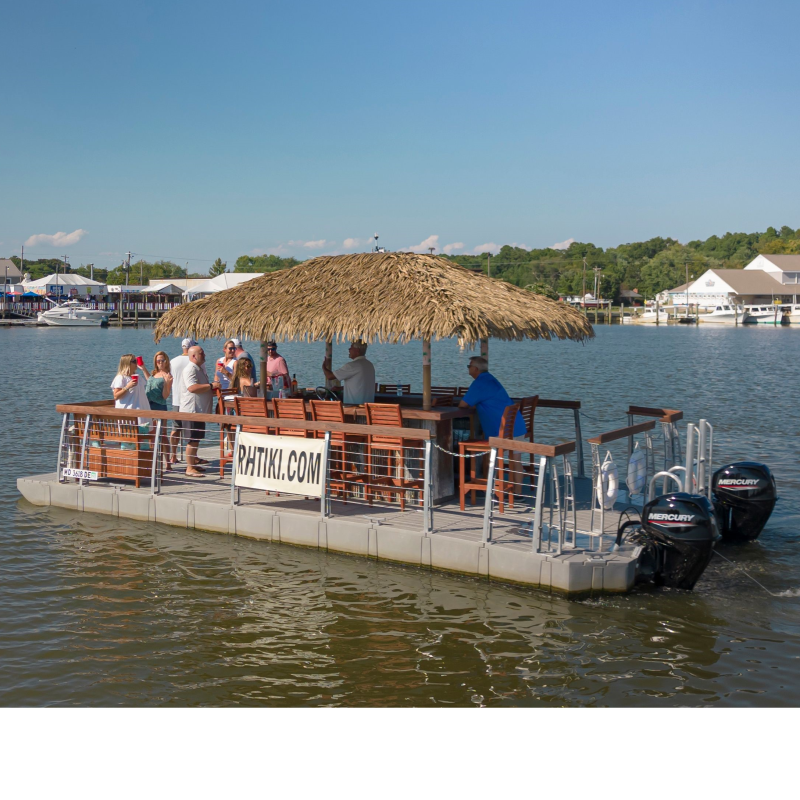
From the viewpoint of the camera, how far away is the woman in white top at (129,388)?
12.0 metres

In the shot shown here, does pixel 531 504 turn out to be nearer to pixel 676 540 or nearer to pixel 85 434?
pixel 676 540

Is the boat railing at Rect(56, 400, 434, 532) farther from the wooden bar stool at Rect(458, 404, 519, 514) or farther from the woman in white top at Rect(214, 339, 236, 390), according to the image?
the woman in white top at Rect(214, 339, 236, 390)

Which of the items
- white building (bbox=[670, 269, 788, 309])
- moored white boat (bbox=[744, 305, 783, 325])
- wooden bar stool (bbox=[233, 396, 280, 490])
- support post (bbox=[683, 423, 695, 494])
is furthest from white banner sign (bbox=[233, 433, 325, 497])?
white building (bbox=[670, 269, 788, 309])

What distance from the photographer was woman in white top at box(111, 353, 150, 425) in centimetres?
1198

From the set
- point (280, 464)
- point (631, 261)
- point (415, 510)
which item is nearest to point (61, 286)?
point (631, 261)

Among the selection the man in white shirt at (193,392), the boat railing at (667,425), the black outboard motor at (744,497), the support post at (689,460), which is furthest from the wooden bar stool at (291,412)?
the black outboard motor at (744,497)

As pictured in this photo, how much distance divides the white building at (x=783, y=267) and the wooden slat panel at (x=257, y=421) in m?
135

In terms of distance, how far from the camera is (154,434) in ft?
39.2

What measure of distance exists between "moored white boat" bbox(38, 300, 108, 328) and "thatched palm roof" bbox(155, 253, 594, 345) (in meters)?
99.1

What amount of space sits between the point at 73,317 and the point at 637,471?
4098 inches

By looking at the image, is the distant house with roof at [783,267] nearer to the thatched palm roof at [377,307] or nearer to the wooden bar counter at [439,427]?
the thatched palm roof at [377,307]
